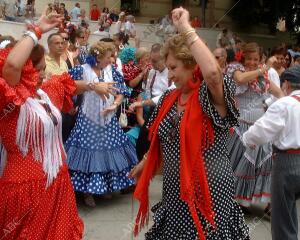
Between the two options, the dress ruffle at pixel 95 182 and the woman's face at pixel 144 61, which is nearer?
the dress ruffle at pixel 95 182

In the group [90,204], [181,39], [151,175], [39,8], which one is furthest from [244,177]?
[39,8]

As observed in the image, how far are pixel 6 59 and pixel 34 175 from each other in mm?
774

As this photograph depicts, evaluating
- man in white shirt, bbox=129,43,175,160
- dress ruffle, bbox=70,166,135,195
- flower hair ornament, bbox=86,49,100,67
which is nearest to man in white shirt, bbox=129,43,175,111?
man in white shirt, bbox=129,43,175,160

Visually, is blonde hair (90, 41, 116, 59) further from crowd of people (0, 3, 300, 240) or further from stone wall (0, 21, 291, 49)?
stone wall (0, 21, 291, 49)

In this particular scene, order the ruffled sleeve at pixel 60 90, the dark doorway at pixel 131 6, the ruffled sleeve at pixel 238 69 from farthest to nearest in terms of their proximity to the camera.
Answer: the dark doorway at pixel 131 6, the ruffled sleeve at pixel 238 69, the ruffled sleeve at pixel 60 90

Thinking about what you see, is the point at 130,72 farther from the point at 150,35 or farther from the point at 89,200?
the point at 150,35

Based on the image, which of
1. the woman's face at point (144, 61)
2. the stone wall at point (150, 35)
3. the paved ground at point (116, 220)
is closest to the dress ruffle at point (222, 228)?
the paved ground at point (116, 220)

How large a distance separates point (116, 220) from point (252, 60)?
217 centimetres

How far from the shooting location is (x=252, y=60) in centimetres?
495

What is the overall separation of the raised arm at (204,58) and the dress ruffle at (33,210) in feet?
4.40

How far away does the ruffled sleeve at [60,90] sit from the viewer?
Result: 11.1ft

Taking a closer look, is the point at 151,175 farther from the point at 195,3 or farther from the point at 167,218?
the point at 195,3

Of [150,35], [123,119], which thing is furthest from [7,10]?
[123,119]

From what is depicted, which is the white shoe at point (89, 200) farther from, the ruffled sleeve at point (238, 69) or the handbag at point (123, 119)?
the ruffled sleeve at point (238, 69)
